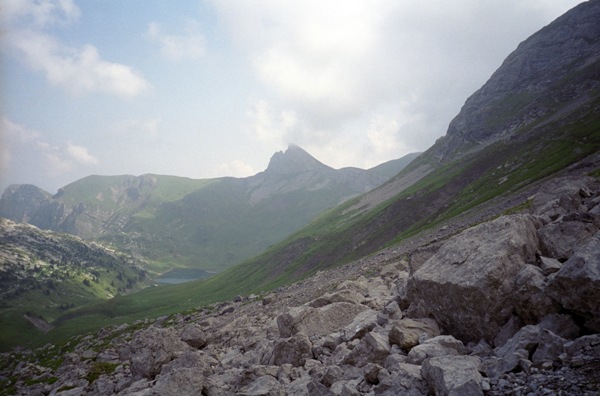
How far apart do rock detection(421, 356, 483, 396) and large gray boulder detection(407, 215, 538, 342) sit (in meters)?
3.24

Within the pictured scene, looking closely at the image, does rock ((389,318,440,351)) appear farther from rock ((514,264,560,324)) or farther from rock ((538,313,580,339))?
rock ((538,313,580,339))

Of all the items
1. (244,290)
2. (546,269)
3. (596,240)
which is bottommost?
(244,290)

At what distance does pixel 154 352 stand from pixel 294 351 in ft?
47.9

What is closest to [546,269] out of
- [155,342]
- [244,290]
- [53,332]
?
[155,342]

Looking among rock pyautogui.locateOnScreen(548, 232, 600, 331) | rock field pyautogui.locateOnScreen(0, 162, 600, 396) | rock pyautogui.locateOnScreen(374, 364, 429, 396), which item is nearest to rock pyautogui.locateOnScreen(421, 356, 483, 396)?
rock field pyautogui.locateOnScreen(0, 162, 600, 396)

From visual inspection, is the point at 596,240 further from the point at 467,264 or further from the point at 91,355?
the point at 91,355

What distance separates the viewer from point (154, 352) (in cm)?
2798

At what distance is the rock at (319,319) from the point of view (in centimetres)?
2370

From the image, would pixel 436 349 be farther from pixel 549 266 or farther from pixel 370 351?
pixel 549 266

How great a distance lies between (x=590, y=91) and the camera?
478 feet

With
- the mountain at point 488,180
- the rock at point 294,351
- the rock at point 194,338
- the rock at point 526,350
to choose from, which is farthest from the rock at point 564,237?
the mountain at point 488,180

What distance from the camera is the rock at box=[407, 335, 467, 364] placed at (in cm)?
1336

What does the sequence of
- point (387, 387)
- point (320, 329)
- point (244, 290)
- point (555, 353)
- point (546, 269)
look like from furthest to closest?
1. point (244, 290)
2. point (320, 329)
3. point (546, 269)
4. point (387, 387)
5. point (555, 353)

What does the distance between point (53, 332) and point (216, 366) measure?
17987 cm
